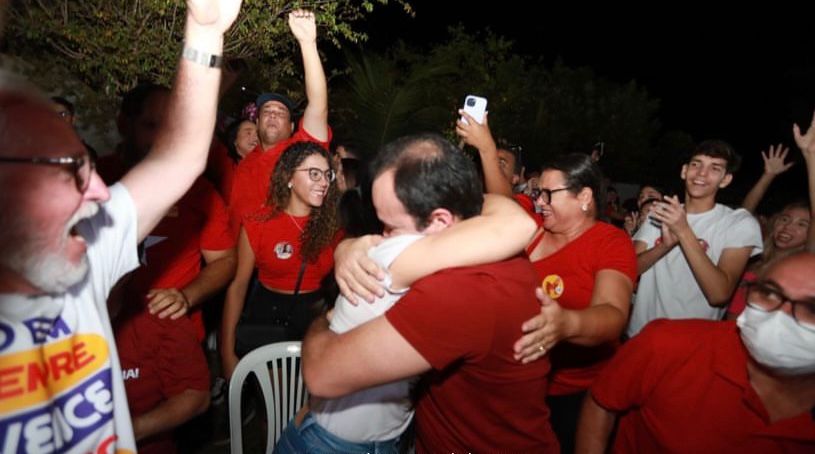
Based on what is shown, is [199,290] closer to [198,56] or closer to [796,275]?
[198,56]

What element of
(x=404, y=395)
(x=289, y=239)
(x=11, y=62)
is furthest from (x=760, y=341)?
(x=11, y=62)

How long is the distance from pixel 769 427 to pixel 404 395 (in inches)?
50.3

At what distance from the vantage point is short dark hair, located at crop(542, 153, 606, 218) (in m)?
3.28

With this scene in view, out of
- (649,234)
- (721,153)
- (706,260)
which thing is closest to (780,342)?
(706,260)

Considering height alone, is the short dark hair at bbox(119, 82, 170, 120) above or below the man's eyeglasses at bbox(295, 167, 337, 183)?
above

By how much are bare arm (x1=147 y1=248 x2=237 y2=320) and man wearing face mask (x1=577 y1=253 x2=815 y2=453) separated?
2.01 m

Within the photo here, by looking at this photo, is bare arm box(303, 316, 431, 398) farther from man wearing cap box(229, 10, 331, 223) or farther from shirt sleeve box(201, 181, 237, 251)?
man wearing cap box(229, 10, 331, 223)

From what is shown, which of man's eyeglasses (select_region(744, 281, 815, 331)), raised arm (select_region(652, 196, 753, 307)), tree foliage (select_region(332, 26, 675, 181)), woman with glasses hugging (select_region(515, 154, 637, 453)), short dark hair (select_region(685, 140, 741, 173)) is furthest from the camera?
tree foliage (select_region(332, 26, 675, 181))

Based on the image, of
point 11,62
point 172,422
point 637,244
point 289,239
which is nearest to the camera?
point 172,422

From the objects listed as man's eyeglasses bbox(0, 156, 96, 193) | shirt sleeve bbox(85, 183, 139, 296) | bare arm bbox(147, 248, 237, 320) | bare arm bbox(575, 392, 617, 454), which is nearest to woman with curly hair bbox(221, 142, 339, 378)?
bare arm bbox(147, 248, 237, 320)

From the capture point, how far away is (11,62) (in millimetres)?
5688

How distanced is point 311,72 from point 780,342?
119 inches

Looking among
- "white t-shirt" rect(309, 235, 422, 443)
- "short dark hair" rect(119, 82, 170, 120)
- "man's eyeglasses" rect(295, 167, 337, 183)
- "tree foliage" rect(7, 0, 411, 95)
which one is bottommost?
"white t-shirt" rect(309, 235, 422, 443)

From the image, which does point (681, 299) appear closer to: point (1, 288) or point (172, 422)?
point (172, 422)
